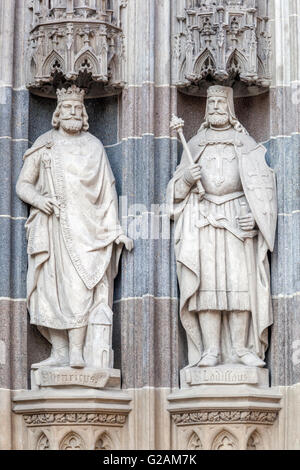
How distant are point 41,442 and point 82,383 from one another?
62 cm

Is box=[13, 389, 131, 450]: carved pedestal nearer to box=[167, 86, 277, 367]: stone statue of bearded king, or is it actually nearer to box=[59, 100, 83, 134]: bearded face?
box=[167, 86, 277, 367]: stone statue of bearded king

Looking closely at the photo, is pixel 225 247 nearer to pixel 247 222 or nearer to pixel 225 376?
pixel 247 222

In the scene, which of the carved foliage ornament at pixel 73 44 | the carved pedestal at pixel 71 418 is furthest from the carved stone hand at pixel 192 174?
the carved pedestal at pixel 71 418

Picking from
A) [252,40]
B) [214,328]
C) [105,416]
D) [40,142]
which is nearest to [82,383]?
[105,416]

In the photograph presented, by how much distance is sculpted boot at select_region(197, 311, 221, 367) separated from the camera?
1461 cm

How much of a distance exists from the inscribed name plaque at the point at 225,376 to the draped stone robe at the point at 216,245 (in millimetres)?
208

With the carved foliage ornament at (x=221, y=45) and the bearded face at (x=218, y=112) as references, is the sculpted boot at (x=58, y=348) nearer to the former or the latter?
the bearded face at (x=218, y=112)

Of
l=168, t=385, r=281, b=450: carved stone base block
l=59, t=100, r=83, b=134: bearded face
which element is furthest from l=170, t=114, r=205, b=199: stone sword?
l=168, t=385, r=281, b=450: carved stone base block

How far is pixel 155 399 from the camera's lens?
14.6 meters

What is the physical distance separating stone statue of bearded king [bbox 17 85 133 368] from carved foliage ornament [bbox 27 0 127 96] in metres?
0.22

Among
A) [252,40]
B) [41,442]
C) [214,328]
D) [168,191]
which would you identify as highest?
[252,40]

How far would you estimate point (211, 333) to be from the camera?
48.1 feet

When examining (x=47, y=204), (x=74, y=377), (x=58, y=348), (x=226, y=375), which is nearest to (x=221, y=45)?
(x=47, y=204)

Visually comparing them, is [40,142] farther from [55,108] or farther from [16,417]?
[16,417]
